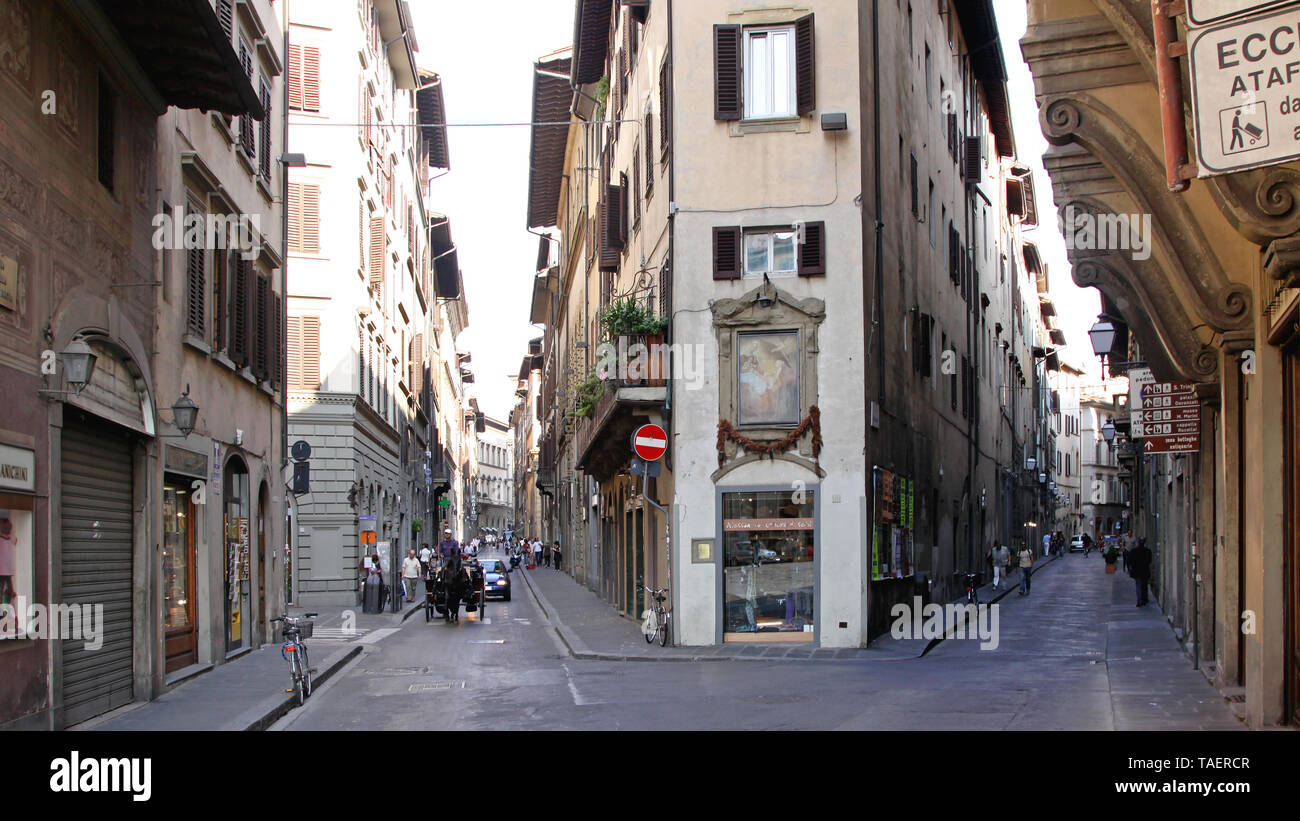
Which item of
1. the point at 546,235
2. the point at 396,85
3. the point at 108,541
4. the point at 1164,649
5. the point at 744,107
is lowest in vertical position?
the point at 1164,649

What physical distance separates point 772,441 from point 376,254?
68.3 feet

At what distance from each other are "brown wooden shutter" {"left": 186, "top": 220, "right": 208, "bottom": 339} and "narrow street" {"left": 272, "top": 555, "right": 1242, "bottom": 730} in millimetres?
5199

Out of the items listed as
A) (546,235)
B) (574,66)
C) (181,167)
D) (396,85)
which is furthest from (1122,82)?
(546,235)

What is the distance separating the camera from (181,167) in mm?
17234

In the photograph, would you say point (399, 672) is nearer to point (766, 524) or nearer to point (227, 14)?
point (766, 524)

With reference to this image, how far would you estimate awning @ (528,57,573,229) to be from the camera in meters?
45.3

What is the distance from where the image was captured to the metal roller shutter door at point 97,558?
1342 cm

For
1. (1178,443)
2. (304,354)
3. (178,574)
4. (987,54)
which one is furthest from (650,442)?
(987,54)

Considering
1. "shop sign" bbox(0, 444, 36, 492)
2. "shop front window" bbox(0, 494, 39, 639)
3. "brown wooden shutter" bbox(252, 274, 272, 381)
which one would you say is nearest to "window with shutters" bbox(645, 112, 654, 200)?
"brown wooden shutter" bbox(252, 274, 272, 381)

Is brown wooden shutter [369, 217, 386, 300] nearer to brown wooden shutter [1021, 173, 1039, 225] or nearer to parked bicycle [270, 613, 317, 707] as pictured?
parked bicycle [270, 613, 317, 707]

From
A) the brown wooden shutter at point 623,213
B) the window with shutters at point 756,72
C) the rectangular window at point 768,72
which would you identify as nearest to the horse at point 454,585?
the brown wooden shutter at point 623,213

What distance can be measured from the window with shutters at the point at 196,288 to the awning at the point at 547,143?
87.0ft
